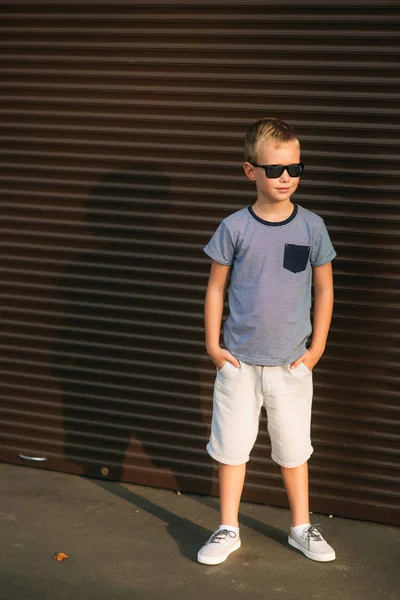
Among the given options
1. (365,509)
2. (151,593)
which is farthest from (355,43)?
(151,593)

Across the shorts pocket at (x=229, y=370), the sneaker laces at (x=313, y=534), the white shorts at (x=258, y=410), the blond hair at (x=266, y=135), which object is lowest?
the sneaker laces at (x=313, y=534)

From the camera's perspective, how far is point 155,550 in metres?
4.58

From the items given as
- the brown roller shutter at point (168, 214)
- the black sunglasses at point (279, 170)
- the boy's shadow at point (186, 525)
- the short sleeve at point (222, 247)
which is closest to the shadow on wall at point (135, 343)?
the brown roller shutter at point (168, 214)

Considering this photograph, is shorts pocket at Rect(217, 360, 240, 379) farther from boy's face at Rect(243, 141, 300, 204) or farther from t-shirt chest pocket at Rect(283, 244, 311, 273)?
boy's face at Rect(243, 141, 300, 204)

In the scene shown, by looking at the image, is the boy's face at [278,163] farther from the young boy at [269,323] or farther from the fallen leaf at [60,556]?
the fallen leaf at [60,556]

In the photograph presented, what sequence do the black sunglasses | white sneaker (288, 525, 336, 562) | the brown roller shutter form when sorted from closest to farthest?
the black sunglasses
white sneaker (288, 525, 336, 562)
the brown roller shutter

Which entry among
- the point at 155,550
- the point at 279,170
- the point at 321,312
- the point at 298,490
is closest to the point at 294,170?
the point at 279,170

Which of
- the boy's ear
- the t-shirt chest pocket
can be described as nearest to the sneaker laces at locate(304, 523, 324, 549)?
the t-shirt chest pocket

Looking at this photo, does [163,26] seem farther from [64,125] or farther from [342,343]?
[342,343]

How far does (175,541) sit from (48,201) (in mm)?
2054

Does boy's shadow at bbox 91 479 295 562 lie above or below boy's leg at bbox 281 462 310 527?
below

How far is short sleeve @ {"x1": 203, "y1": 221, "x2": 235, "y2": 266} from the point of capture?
169 inches

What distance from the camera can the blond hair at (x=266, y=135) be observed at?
4180 millimetres

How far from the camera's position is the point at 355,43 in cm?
471
